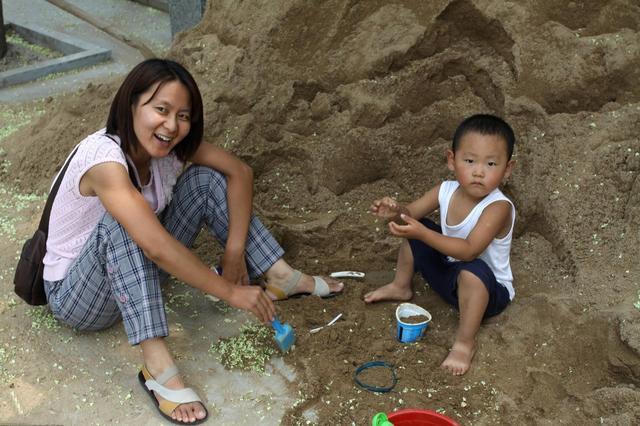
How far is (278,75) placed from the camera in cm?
380

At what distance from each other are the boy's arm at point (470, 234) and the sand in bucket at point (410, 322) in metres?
0.29

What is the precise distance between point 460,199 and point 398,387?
0.73 meters

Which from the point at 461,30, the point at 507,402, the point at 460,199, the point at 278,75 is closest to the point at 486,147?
the point at 460,199

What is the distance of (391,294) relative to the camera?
304 centimetres

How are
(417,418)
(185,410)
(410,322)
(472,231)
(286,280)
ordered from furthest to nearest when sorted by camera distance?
(286,280)
(410,322)
(472,231)
(185,410)
(417,418)

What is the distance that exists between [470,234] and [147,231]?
1118 mm

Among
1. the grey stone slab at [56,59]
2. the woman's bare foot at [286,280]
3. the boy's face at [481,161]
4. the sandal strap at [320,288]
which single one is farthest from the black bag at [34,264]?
the grey stone slab at [56,59]

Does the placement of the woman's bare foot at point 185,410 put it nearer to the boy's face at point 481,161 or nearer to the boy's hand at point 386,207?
the boy's hand at point 386,207

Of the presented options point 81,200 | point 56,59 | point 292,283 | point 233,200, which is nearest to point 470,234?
point 292,283

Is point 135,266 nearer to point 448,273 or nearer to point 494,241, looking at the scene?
point 448,273

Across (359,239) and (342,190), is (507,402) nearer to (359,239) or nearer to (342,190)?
(359,239)

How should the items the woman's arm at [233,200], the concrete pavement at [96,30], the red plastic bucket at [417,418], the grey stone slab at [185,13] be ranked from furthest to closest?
the grey stone slab at [185,13], the concrete pavement at [96,30], the woman's arm at [233,200], the red plastic bucket at [417,418]

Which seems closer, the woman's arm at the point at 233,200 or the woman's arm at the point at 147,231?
the woman's arm at the point at 147,231

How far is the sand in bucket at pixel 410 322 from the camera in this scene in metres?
2.80
